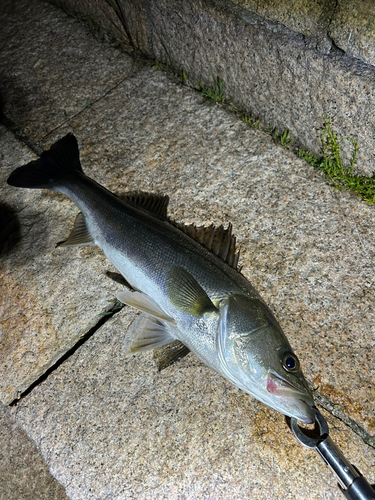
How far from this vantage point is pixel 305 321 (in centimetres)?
276

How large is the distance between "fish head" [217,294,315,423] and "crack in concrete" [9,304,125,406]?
88 cm

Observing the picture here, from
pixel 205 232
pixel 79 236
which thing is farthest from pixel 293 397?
pixel 79 236

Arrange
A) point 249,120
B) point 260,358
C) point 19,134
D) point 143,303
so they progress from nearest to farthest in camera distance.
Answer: point 260,358
point 143,303
point 249,120
point 19,134

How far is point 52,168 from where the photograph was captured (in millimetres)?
3316

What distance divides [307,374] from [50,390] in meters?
1.51

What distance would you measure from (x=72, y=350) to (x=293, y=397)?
4.68 feet

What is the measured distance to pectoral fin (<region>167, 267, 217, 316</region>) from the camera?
2451 mm

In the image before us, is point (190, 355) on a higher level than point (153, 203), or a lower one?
lower

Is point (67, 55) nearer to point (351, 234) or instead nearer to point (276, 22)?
point (276, 22)

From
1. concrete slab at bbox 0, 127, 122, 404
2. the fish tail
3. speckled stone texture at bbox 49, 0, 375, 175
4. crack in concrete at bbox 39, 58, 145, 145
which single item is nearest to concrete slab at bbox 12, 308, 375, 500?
concrete slab at bbox 0, 127, 122, 404

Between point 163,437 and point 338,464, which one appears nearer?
point 338,464

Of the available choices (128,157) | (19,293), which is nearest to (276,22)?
(128,157)

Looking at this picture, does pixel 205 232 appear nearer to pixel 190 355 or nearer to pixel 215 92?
pixel 190 355

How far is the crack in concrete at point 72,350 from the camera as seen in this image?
9.31ft
